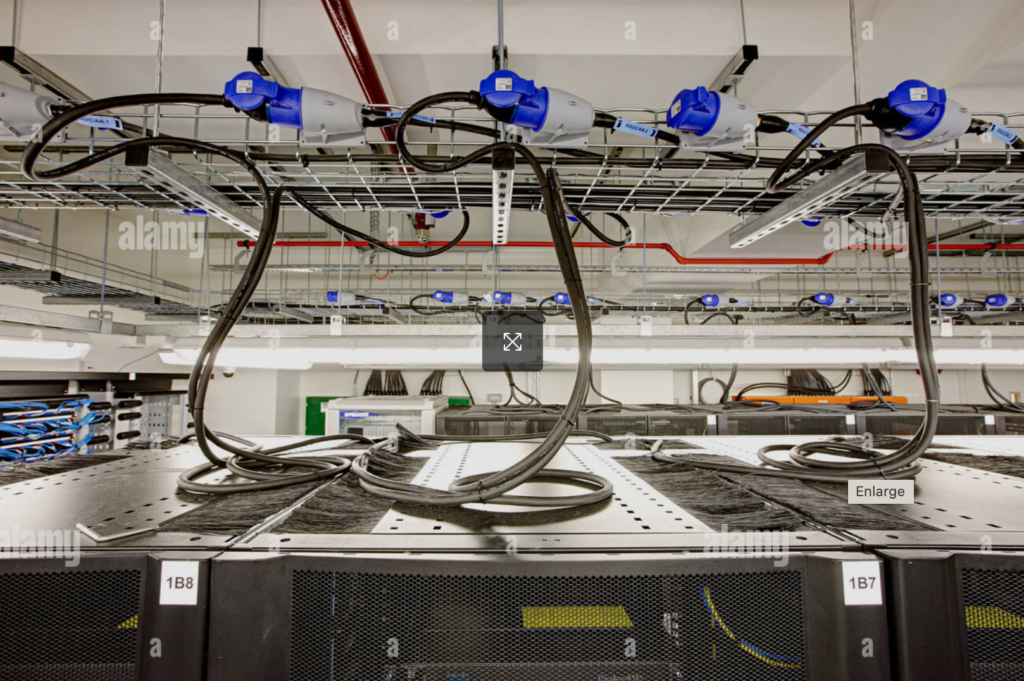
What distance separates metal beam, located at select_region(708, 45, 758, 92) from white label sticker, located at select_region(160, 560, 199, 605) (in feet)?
5.66

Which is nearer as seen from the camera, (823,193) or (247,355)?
(823,193)

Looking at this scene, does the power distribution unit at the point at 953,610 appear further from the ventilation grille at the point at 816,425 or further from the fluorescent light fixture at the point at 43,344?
the fluorescent light fixture at the point at 43,344

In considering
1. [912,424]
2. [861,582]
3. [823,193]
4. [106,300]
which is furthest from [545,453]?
[106,300]

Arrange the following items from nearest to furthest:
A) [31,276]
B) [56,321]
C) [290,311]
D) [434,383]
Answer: [31,276] < [56,321] < [290,311] < [434,383]

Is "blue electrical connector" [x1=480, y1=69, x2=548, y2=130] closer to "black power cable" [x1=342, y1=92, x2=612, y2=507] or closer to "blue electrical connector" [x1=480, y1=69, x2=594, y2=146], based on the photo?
"blue electrical connector" [x1=480, y1=69, x2=594, y2=146]

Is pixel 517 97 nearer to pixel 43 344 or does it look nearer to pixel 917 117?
pixel 917 117

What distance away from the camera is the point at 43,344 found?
2.03 meters

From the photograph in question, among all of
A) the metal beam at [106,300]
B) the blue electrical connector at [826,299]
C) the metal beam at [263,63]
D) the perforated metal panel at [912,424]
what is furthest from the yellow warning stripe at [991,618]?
the metal beam at [106,300]

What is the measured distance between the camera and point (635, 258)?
3434 mm

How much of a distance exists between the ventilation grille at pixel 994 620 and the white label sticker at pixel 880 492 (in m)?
0.17

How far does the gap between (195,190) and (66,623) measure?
72 cm

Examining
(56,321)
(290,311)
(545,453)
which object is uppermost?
(290,311)

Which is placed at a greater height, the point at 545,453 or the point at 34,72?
the point at 34,72

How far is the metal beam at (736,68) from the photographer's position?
128cm
